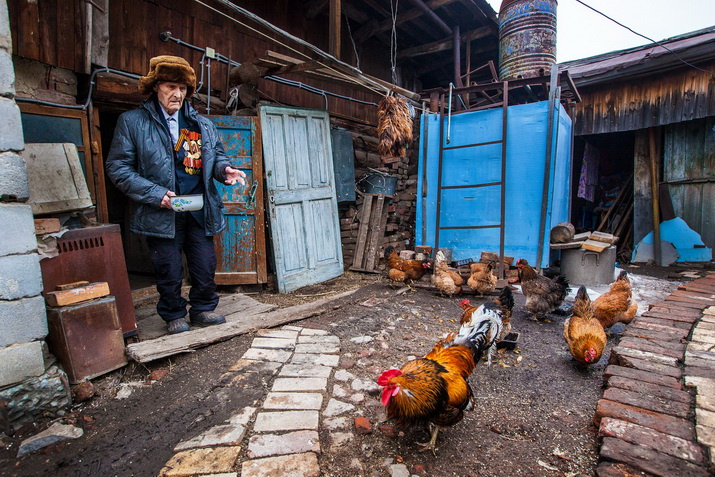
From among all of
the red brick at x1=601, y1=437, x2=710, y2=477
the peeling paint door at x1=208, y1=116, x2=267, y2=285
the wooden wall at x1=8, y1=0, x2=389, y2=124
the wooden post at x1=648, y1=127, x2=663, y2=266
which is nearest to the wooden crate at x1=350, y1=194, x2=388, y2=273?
the wooden wall at x1=8, y1=0, x2=389, y2=124

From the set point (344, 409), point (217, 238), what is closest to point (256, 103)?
point (217, 238)

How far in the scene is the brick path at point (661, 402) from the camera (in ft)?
5.14

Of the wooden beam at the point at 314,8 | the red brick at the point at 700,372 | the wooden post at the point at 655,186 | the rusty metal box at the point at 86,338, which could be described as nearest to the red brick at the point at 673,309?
the red brick at the point at 700,372

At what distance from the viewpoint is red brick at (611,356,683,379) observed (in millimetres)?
2201

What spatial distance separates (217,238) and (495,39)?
779cm

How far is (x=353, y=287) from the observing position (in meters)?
5.63

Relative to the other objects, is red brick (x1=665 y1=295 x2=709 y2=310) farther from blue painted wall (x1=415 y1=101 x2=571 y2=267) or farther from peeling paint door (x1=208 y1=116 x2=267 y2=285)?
peeling paint door (x1=208 y1=116 x2=267 y2=285)

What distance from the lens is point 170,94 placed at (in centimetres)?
301

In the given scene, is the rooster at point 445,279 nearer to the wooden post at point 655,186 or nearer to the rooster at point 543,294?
the rooster at point 543,294

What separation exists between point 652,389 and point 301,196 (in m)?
4.66

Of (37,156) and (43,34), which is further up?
(43,34)

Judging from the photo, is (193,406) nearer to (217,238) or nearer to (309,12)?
(217,238)

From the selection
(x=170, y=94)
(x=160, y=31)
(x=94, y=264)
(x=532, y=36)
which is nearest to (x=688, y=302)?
(x=170, y=94)

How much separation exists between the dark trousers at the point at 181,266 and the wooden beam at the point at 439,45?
7002 millimetres
